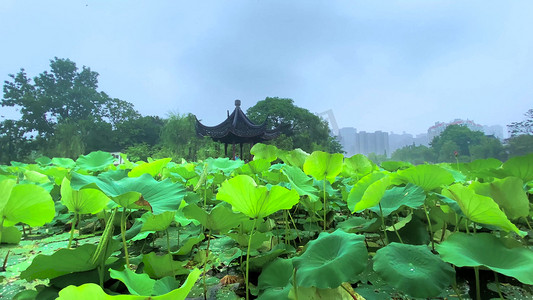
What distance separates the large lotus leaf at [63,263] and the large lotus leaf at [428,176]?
0.48 meters

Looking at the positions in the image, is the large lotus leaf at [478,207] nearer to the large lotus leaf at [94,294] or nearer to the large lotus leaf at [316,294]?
the large lotus leaf at [316,294]

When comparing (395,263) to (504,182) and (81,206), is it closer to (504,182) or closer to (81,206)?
(504,182)

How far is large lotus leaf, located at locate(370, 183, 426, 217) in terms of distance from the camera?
40 cm

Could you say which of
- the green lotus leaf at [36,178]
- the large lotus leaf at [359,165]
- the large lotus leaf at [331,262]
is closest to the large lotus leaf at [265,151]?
the large lotus leaf at [359,165]

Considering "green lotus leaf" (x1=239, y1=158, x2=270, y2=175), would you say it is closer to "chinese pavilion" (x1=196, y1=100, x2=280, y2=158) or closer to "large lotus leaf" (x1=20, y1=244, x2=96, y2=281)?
"large lotus leaf" (x1=20, y1=244, x2=96, y2=281)

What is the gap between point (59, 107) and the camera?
19344mm

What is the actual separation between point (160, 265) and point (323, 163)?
0.34 meters

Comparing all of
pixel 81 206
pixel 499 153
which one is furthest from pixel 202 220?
pixel 499 153

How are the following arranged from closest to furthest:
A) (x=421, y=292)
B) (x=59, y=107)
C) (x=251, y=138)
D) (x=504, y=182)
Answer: (x=421, y=292)
(x=504, y=182)
(x=251, y=138)
(x=59, y=107)

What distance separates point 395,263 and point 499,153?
10800 millimetres

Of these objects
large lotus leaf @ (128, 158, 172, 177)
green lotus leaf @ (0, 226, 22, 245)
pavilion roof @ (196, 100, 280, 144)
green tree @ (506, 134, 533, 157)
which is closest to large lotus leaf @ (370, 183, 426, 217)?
large lotus leaf @ (128, 158, 172, 177)

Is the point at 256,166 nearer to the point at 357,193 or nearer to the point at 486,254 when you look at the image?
the point at 357,193

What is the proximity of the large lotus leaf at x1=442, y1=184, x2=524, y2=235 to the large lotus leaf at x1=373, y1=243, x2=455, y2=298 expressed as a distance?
→ 7 cm

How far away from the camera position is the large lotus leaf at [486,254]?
27 centimetres
